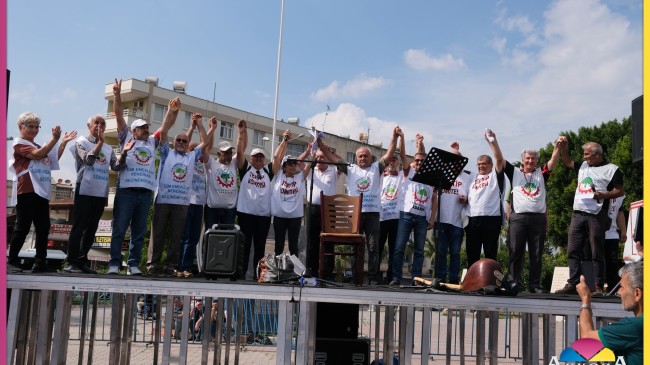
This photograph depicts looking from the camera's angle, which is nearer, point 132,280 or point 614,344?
point 614,344

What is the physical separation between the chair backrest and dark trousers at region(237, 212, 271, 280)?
0.87 meters

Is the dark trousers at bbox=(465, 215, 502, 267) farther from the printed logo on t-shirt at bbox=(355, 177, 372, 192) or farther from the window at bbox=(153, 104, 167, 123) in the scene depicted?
the window at bbox=(153, 104, 167, 123)

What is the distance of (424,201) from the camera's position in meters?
8.04

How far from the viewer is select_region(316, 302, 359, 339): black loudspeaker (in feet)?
22.6

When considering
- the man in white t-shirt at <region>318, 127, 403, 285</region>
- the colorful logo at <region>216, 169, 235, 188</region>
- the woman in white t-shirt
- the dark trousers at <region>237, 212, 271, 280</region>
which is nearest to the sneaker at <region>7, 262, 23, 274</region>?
the colorful logo at <region>216, 169, 235, 188</region>

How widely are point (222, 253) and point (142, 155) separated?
5.43ft

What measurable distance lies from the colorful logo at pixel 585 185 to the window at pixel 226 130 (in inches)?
1486

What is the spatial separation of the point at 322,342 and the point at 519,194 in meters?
2.79

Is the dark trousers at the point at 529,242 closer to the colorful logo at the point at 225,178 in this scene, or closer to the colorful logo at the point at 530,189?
the colorful logo at the point at 530,189

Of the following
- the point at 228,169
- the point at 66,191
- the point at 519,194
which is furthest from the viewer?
the point at 66,191

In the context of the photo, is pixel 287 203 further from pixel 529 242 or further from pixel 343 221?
pixel 529 242

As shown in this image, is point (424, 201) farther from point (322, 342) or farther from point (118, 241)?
point (118, 241)

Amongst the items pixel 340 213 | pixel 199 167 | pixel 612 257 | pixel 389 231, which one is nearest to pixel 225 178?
pixel 199 167

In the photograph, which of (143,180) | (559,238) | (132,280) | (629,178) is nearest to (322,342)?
(132,280)
